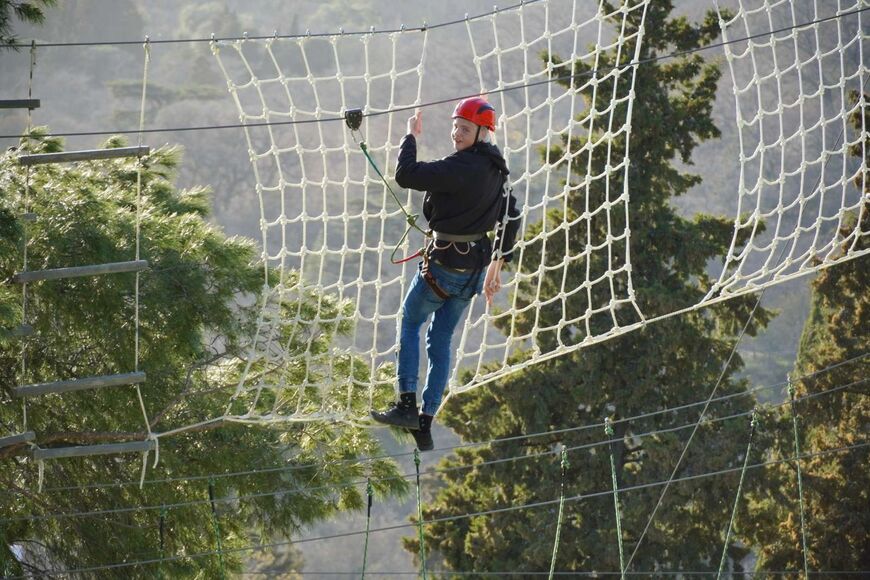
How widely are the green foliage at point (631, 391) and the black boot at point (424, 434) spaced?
18.6ft

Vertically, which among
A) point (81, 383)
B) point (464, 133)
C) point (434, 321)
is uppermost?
point (464, 133)

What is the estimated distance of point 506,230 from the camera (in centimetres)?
405

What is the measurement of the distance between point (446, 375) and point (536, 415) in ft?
20.5

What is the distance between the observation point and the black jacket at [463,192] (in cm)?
367

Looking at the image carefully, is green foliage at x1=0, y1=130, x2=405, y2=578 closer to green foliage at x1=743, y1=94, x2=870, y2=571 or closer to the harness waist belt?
the harness waist belt

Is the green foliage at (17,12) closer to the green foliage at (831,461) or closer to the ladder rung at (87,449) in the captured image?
the ladder rung at (87,449)

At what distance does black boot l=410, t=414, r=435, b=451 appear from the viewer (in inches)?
159

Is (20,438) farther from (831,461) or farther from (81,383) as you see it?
(831,461)

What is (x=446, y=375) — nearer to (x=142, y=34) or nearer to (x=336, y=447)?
(x=336, y=447)

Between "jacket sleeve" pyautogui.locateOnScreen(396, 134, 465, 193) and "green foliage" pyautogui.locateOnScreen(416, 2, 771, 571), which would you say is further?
"green foliage" pyautogui.locateOnScreen(416, 2, 771, 571)

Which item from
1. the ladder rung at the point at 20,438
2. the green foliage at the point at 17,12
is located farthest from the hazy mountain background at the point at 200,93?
the green foliage at the point at 17,12

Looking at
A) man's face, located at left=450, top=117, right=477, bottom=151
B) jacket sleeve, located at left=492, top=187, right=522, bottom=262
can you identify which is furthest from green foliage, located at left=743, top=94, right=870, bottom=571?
man's face, located at left=450, top=117, right=477, bottom=151

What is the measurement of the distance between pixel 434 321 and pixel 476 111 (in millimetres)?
598

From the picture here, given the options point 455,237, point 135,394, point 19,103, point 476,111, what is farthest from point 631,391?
point 19,103
